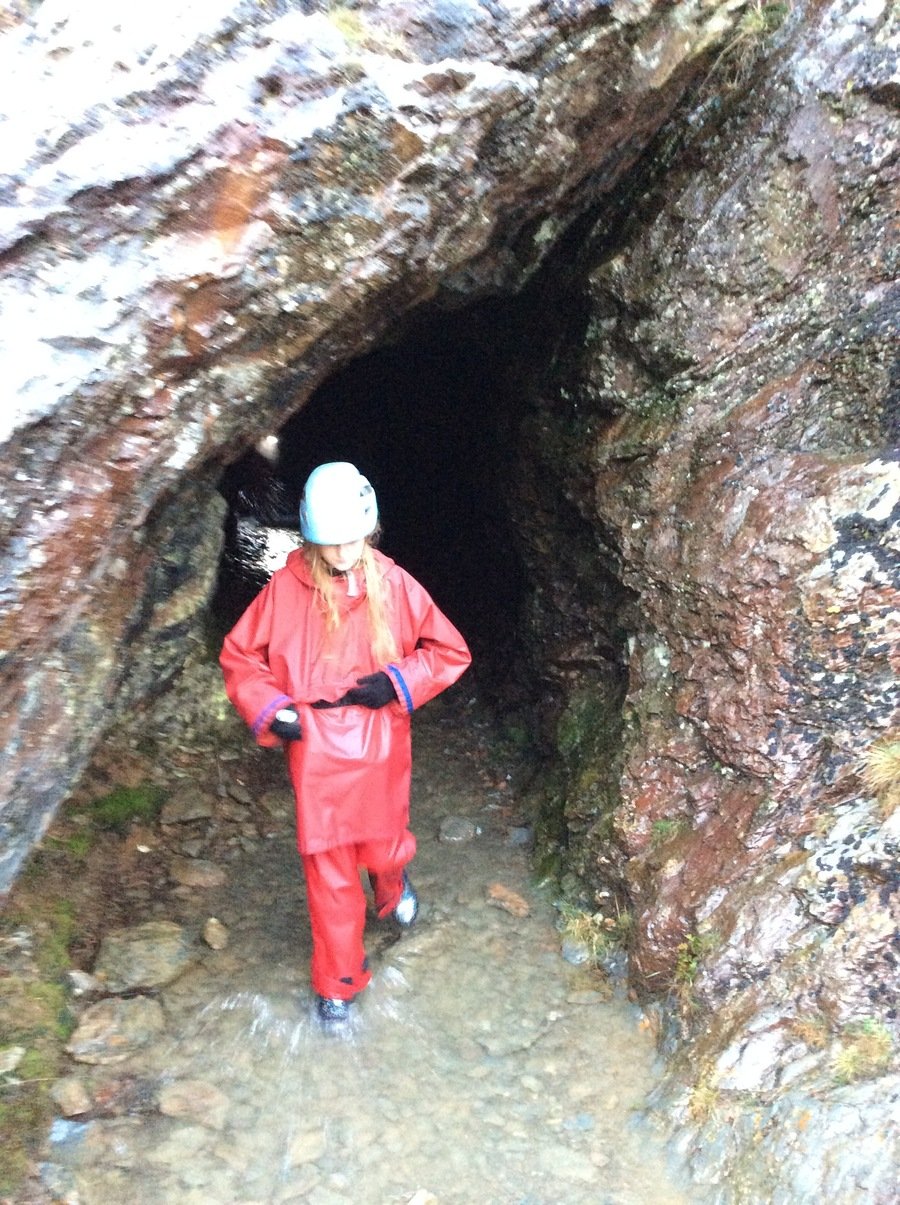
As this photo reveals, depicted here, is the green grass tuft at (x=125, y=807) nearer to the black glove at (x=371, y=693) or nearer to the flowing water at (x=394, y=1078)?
the flowing water at (x=394, y=1078)

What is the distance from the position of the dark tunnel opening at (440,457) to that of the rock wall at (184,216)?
1401 mm

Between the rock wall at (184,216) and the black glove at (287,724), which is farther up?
A: the rock wall at (184,216)

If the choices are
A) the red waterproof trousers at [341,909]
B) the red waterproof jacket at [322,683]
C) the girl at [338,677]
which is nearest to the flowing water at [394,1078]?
the red waterproof trousers at [341,909]

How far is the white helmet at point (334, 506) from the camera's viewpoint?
2.88m

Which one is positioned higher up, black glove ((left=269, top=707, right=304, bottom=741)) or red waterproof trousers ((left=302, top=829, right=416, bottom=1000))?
black glove ((left=269, top=707, right=304, bottom=741))

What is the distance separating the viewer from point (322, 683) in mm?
3113

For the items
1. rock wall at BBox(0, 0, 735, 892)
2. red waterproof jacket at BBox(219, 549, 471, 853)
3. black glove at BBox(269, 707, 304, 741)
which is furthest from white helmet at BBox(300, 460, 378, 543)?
black glove at BBox(269, 707, 304, 741)

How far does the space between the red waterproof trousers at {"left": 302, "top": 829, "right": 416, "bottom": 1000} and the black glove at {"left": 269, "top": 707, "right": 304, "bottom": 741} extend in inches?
19.3

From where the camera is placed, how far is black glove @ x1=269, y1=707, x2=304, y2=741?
9.82ft

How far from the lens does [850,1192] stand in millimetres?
2479

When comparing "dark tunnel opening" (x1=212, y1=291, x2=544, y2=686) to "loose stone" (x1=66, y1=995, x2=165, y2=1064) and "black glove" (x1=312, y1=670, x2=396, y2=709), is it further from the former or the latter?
"loose stone" (x1=66, y1=995, x2=165, y2=1064)

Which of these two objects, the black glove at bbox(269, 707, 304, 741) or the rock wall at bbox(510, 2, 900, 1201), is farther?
the black glove at bbox(269, 707, 304, 741)

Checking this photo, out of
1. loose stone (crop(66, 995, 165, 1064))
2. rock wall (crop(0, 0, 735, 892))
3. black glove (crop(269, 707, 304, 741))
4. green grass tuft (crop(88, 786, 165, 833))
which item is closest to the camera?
rock wall (crop(0, 0, 735, 892))

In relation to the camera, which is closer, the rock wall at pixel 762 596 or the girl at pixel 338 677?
the rock wall at pixel 762 596
